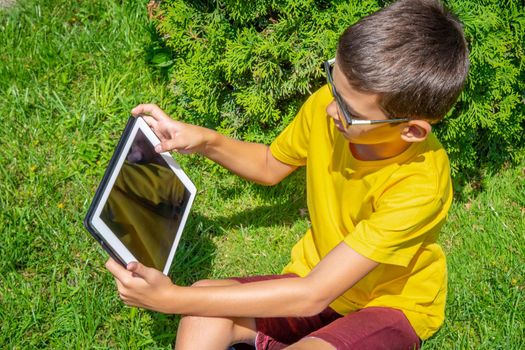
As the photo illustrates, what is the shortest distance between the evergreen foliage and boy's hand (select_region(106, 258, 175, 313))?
45.0 inches

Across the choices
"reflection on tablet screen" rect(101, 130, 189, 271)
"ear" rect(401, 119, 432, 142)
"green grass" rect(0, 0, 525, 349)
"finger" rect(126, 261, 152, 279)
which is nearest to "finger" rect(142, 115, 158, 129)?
"reflection on tablet screen" rect(101, 130, 189, 271)

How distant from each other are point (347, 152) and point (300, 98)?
925 mm

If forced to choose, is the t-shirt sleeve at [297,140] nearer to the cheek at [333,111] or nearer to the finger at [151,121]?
the cheek at [333,111]

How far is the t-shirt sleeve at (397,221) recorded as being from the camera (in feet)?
7.08

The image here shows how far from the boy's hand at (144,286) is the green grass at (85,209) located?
635 mm

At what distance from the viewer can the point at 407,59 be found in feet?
6.61

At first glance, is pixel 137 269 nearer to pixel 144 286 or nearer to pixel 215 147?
pixel 144 286

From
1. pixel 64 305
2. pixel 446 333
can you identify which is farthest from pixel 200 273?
pixel 446 333

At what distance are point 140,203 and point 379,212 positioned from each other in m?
0.79

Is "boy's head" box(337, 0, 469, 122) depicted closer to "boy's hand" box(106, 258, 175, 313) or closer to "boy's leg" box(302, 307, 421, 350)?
"boy's leg" box(302, 307, 421, 350)

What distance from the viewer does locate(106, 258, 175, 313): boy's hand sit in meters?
2.17

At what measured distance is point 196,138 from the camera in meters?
2.56

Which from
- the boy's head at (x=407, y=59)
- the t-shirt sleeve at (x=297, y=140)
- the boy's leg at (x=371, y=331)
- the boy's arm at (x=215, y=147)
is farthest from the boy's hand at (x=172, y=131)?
the boy's leg at (x=371, y=331)

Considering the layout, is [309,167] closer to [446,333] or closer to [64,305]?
[446,333]
